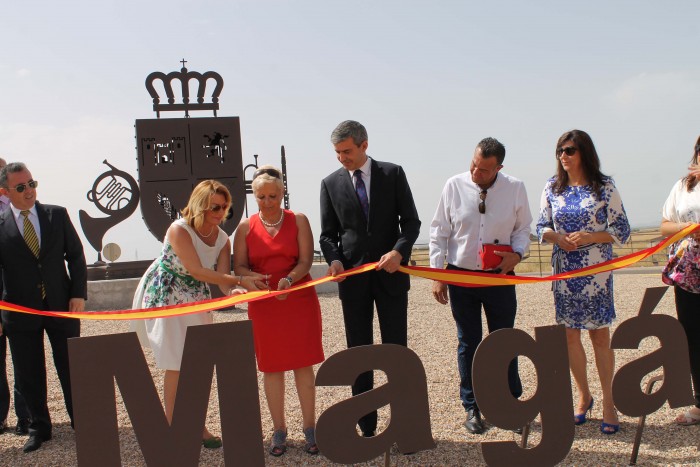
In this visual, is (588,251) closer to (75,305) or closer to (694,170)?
(694,170)

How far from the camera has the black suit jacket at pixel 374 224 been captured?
13.8 ft

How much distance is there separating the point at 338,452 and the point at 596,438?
1.97 m

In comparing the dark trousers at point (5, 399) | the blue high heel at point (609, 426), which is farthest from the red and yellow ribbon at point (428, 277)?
the dark trousers at point (5, 399)

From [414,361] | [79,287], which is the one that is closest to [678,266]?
[414,361]

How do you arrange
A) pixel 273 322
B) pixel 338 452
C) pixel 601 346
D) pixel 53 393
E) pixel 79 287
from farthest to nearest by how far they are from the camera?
pixel 53 393 → pixel 79 287 → pixel 601 346 → pixel 273 322 → pixel 338 452

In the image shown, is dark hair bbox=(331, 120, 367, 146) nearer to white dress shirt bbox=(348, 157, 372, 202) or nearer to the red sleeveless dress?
white dress shirt bbox=(348, 157, 372, 202)

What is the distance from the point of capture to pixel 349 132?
162 inches

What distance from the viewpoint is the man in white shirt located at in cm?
445

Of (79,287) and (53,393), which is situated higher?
(79,287)

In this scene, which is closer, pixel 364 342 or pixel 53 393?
pixel 364 342

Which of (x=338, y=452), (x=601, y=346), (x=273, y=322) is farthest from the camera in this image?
(x=601, y=346)

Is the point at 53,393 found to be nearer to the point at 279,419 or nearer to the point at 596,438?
the point at 279,419

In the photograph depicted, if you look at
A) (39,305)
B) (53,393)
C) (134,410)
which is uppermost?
(39,305)

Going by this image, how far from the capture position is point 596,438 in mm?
4258
